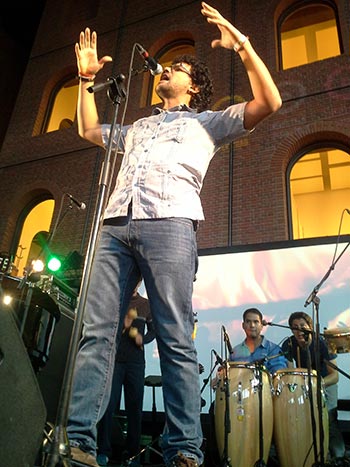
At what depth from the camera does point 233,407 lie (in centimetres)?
358

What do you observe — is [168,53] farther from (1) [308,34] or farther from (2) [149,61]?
(2) [149,61]

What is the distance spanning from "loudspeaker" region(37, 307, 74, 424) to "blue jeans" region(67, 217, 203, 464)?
1.96 m

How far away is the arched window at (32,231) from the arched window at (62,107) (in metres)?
2.18

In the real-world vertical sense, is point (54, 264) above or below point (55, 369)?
above

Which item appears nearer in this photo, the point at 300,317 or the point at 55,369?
the point at 55,369

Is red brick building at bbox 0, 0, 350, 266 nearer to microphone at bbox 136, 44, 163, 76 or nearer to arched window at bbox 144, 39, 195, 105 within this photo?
arched window at bbox 144, 39, 195, 105

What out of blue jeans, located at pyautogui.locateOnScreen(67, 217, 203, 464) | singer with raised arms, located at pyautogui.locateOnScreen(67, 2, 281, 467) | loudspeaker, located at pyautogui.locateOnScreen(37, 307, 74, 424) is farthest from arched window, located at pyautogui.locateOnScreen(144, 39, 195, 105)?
blue jeans, located at pyautogui.locateOnScreen(67, 217, 203, 464)

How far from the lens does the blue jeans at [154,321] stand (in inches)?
58.9

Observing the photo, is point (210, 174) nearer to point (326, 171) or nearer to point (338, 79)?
point (326, 171)

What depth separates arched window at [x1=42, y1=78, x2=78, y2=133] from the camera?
9.76 metres

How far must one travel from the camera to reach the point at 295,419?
→ 11.5 ft

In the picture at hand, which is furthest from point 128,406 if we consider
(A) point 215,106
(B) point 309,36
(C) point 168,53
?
(C) point 168,53

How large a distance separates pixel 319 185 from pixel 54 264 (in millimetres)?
4474

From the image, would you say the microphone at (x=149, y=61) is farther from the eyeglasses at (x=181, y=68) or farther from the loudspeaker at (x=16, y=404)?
the loudspeaker at (x=16, y=404)
